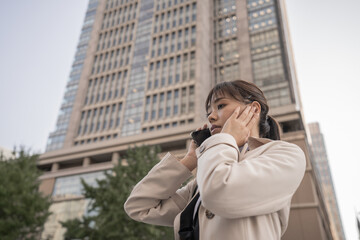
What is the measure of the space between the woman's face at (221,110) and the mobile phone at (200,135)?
13 cm

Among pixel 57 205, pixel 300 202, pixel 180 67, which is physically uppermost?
pixel 180 67

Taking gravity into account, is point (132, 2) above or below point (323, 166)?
above

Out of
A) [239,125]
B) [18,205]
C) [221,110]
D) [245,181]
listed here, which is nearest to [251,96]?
[221,110]

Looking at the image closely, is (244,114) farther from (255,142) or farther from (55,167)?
(55,167)

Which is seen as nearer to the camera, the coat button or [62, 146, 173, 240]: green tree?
the coat button

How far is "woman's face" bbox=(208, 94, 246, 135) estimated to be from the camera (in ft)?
5.36

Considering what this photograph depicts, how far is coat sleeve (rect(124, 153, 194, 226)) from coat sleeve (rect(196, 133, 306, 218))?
1.25 feet

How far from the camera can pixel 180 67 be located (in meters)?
44.9

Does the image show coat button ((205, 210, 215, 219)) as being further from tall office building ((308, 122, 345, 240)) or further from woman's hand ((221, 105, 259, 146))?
tall office building ((308, 122, 345, 240))

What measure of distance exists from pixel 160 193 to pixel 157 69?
45.9m

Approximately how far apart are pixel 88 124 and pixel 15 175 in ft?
108

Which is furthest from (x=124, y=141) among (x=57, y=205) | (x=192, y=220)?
(x=192, y=220)

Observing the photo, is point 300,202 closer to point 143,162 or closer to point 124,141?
point 143,162

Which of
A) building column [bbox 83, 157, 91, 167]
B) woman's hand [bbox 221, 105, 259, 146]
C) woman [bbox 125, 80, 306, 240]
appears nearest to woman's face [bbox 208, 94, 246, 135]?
woman [bbox 125, 80, 306, 240]
